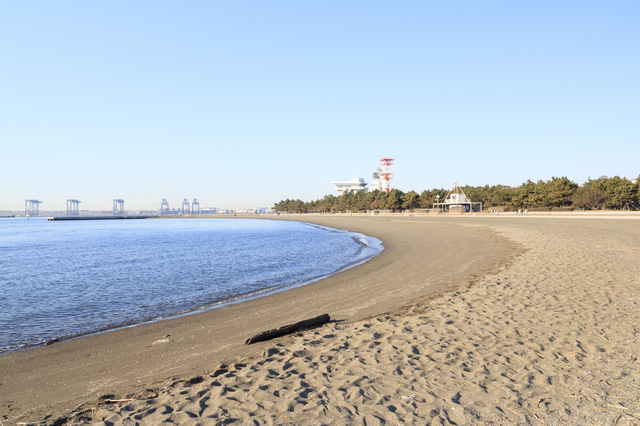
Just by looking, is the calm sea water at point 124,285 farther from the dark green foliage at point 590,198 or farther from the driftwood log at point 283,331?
the dark green foliage at point 590,198

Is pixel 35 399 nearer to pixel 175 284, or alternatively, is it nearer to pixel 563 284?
pixel 175 284

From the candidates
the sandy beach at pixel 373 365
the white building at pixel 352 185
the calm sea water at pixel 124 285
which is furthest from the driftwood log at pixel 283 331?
the white building at pixel 352 185

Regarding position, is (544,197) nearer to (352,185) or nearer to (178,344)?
(178,344)

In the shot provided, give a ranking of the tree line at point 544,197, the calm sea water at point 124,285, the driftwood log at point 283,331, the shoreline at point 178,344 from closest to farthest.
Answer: the shoreline at point 178,344
the driftwood log at point 283,331
the calm sea water at point 124,285
the tree line at point 544,197

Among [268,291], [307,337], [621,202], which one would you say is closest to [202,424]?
[307,337]

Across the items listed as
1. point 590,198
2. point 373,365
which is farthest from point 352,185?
point 373,365

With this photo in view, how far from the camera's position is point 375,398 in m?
4.53

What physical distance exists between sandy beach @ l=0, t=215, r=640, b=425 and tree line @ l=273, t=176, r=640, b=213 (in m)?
69.6

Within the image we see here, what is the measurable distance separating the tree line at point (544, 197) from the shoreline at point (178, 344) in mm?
68144

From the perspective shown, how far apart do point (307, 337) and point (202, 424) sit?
334 cm

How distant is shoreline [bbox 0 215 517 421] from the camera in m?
5.83

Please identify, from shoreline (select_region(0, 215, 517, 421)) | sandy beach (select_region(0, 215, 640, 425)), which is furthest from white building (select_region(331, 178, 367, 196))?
sandy beach (select_region(0, 215, 640, 425))

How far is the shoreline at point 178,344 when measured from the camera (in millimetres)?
5828

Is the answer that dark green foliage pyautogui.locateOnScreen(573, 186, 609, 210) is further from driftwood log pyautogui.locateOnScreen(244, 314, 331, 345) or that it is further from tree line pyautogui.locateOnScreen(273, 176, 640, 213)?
driftwood log pyautogui.locateOnScreen(244, 314, 331, 345)
